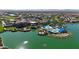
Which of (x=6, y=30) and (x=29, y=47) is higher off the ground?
(x=6, y=30)
